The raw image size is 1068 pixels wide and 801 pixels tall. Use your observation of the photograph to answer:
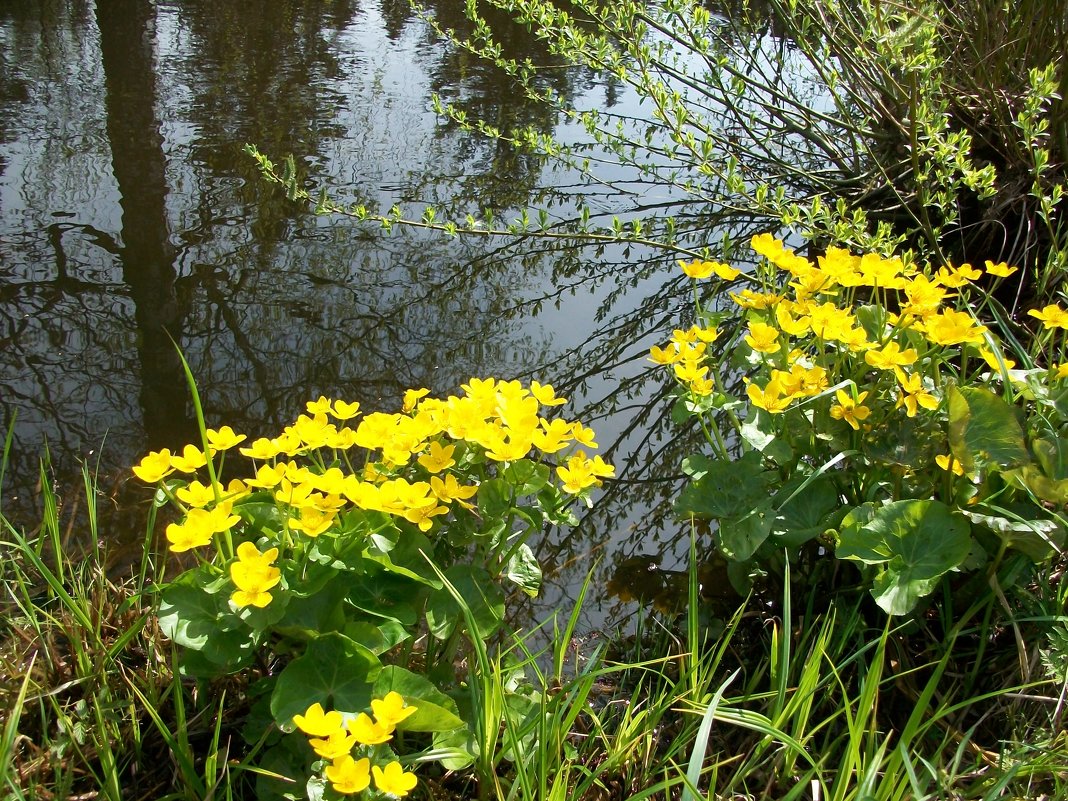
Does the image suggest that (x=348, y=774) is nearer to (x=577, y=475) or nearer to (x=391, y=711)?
(x=391, y=711)

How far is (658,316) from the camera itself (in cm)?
341

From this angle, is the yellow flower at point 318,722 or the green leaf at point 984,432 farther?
the green leaf at point 984,432

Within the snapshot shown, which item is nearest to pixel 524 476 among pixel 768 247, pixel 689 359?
pixel 689 359

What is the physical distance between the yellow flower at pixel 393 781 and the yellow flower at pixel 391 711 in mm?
56

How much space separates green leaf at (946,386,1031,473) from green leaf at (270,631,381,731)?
3.70 feet

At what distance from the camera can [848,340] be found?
183cm

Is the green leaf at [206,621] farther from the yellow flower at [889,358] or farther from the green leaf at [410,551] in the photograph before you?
the yellow flower at [889,358]

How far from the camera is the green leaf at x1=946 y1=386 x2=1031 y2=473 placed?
5.46 ft

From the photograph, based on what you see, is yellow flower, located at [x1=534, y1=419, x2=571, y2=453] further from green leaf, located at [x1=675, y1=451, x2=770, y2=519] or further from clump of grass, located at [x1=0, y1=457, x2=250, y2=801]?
clump of grass, located at [x1=0, y1=457, x2=250, y2=801]

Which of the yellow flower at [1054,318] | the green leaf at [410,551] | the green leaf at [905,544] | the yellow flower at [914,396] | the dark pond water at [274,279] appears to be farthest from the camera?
the dark pond water at [274,279]

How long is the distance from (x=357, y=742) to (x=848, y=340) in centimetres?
122

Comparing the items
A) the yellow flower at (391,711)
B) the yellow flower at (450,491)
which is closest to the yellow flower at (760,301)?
the yellow flower at (450,491)

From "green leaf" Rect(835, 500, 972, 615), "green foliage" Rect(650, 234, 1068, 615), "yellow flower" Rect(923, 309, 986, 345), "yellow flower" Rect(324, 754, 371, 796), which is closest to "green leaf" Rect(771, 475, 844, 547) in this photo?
"green foliage" Rect(650, 234, 1068, 615)

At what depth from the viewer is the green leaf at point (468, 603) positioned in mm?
1538
